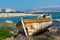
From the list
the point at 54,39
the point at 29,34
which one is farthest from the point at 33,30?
the point at 54,39

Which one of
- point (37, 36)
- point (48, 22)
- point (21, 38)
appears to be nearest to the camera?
point (21, 38)

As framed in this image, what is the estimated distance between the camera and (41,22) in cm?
2372

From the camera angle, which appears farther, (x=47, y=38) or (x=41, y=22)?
(x=41, y=22)

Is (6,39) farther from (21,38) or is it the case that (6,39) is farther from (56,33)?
(56,33)

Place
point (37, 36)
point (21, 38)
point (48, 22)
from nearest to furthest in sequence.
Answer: point (21, 38), point (37, 36), point (48, 22)

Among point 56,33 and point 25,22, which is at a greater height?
point 25,22

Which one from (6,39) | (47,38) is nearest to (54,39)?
(47,38)

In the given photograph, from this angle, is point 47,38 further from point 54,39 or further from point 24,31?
point 24,31

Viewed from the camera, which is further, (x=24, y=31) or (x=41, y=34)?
(x=41, y=34)

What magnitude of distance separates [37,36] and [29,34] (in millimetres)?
923

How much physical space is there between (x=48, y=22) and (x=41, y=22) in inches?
52.3

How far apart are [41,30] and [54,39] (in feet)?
8.48

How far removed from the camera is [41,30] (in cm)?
2414

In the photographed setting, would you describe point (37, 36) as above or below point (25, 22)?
below
